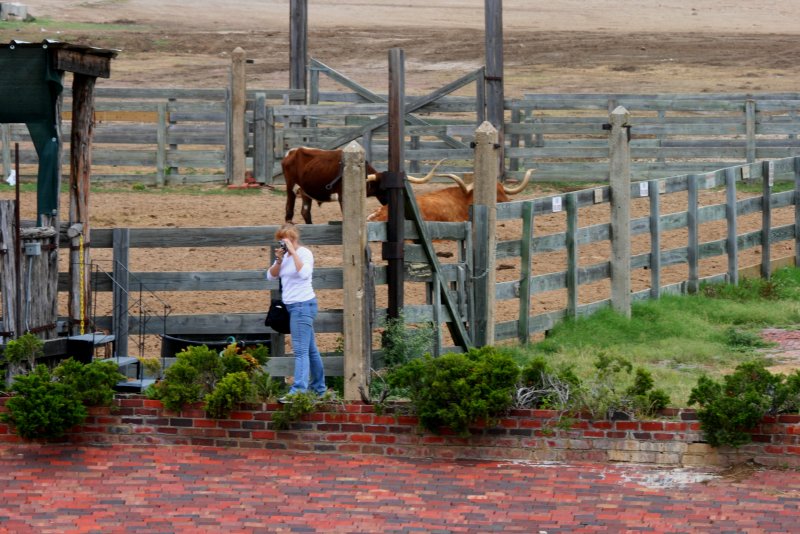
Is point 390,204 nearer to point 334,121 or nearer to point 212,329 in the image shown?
point 212,329

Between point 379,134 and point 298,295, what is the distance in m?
14.8

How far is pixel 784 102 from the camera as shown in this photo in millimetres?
26328

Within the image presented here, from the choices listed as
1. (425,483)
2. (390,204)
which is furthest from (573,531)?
(390,204)

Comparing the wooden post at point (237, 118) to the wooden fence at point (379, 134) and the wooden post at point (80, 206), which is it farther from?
the wooden post at point (80, 206)

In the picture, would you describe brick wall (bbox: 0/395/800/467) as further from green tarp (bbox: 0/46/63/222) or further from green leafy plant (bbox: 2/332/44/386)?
green tarp (bbox: 0/46/63/222)

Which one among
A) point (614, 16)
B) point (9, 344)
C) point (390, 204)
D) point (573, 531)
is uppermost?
point (614, 16)

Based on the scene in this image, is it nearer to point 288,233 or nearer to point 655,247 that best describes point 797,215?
point 655,247

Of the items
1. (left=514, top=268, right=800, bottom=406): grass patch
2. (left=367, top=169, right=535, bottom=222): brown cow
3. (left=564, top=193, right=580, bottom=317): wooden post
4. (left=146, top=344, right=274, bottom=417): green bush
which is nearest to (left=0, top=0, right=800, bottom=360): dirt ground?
(left=367, top=169, right=535, bottom=222): brown cow

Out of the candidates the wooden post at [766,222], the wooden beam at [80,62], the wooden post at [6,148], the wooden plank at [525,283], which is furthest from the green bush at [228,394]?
the wooden post at [6,148]

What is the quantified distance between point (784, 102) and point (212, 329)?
55.2 feet

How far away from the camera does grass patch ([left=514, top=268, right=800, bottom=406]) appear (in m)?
13.2

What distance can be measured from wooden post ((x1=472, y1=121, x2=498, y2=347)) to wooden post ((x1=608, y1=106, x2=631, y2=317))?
2.04 metres

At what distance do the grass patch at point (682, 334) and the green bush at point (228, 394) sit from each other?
10.4ft

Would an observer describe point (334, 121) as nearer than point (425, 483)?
No
